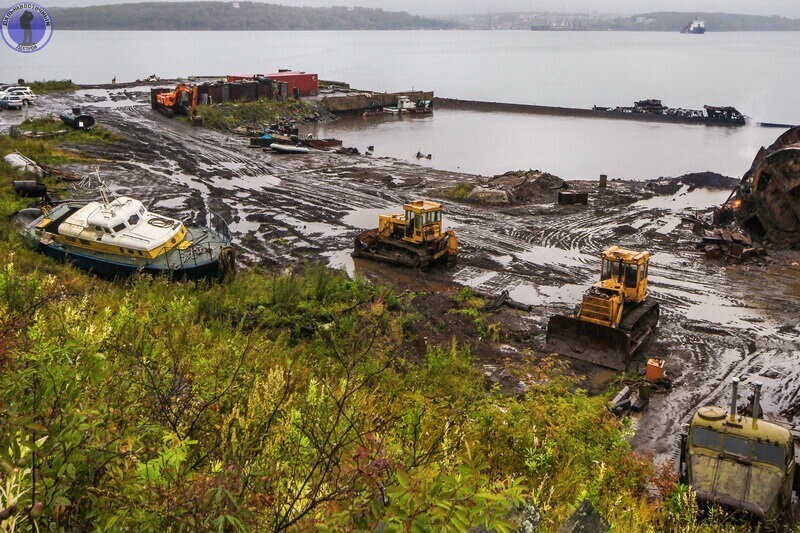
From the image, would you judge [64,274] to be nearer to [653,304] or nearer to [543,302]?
[543,302]

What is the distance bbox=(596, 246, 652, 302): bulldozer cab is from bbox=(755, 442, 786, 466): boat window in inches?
285

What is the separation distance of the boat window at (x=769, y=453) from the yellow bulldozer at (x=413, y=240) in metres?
13.2

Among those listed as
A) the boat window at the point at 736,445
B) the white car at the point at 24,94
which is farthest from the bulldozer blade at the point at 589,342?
the white car at the point at 24,94

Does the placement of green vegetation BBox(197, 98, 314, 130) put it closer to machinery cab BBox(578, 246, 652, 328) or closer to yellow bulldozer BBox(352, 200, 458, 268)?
yellow bulldozer BBox(352, 200, 458, 268)

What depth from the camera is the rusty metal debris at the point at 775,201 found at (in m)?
24.8

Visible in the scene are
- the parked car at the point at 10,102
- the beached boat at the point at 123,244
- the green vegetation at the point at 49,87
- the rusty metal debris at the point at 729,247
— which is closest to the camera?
the beached boat at the point at 123,244

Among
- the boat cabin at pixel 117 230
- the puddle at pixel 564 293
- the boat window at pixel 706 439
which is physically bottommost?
the puddle at pixel 564 293

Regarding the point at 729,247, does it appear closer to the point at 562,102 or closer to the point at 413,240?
the point at 413,240

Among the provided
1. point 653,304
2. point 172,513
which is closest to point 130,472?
point 172,513

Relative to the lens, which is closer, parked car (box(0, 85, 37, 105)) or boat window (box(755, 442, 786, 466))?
boat window (box(755, 442, 786, 466))

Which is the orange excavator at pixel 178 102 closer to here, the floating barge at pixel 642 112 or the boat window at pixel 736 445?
the floating barge at pixel 642 112

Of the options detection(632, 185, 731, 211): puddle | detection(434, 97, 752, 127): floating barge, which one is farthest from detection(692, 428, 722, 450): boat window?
detection(434, 97, 752, 127): floating barge

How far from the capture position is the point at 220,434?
15.9 ft

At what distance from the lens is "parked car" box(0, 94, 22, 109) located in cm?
4947
